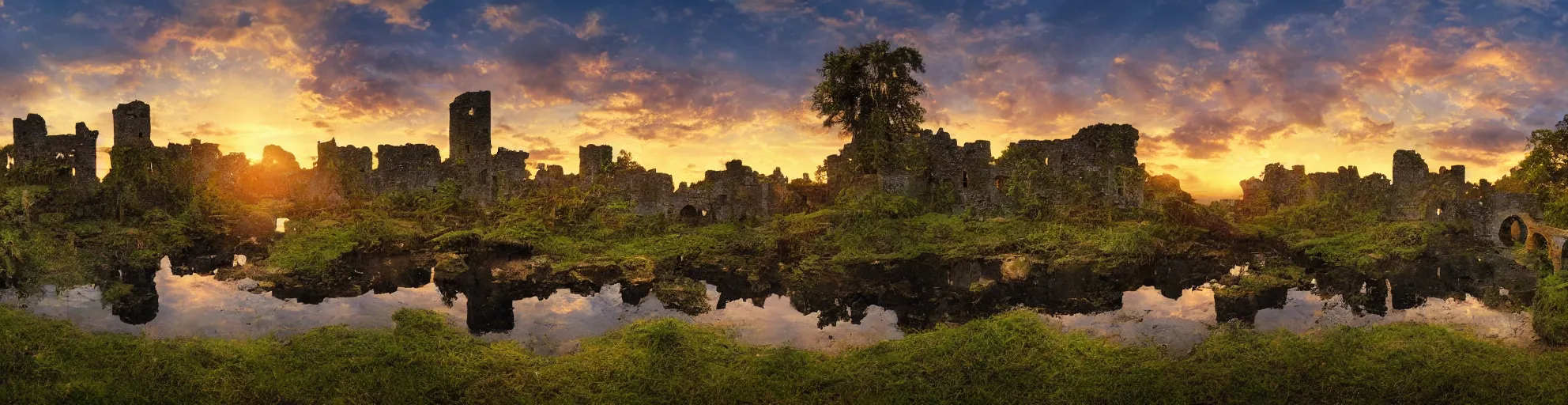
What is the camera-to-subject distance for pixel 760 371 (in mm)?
9727

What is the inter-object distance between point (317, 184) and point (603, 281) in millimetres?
25254

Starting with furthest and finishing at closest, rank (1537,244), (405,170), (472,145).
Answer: (472,145)
(405,170)
(1537,244)

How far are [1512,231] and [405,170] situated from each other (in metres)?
52.2

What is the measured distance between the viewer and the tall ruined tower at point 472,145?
38.0 metres

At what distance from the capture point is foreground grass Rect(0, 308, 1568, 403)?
9.02 metres

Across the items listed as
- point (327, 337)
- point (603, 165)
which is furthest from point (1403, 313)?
point (603, 165)

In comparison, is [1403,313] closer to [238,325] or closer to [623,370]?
[623,370]

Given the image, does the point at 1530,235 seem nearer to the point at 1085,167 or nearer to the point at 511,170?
the point at 1085,167

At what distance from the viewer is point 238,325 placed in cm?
1352

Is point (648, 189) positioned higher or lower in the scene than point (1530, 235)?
higher

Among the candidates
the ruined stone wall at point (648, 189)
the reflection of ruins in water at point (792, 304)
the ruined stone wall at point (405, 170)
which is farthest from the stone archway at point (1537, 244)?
the ruined stone wall at point (405, 170)

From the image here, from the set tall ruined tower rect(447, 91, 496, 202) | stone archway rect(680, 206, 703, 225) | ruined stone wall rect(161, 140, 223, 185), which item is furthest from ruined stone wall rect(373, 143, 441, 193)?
stone archway rect(680, 206, 703, 225)

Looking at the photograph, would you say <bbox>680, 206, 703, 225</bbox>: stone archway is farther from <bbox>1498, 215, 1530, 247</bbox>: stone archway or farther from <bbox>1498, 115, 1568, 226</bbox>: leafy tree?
Answer: <bbox>1498, 215, 1530, 247</bbox>: stone archway

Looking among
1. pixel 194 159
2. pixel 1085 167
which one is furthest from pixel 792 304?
pixel 194 159
